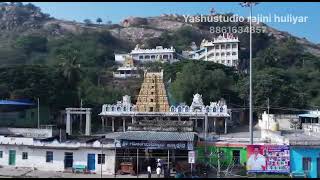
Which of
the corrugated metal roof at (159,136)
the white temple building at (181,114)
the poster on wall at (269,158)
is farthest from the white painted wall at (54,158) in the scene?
the white temple building at (181,114)

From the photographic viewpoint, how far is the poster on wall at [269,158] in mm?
26391

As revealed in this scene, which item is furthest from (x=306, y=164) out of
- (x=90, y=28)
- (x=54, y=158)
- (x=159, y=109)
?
(x=90, y=28)

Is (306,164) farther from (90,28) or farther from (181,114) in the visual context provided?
(90,28)

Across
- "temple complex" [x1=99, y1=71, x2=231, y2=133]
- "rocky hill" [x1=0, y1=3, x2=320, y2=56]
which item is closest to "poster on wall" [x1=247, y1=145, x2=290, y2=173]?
"temple complex" [x1=99, y1=71, x2=231, y2=133]

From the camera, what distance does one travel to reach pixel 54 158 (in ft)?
93.8

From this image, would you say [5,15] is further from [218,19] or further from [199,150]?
[199,150]

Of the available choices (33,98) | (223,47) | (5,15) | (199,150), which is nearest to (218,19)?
(223,47)

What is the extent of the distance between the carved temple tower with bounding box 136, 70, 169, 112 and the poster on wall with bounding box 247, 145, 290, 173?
21.6 m

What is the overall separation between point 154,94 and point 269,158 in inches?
887

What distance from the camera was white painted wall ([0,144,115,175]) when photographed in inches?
1095

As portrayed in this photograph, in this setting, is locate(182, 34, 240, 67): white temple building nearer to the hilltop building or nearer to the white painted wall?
the hilltop building

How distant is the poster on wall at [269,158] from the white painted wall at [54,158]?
26.9ft

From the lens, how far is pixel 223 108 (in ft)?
154

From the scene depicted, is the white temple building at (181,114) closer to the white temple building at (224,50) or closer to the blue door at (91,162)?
the blue door at (91,162)
